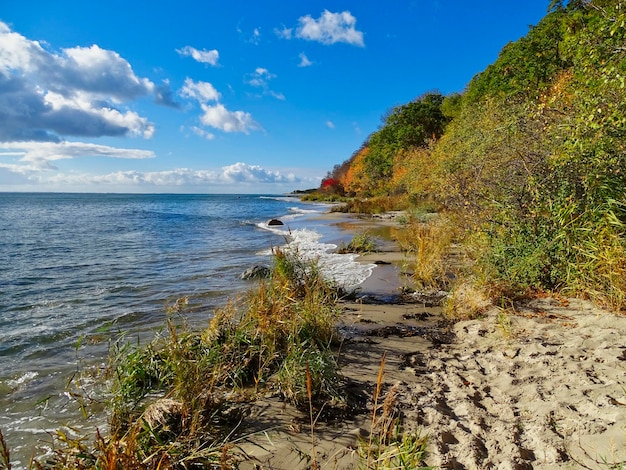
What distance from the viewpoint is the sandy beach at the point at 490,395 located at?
296 cm

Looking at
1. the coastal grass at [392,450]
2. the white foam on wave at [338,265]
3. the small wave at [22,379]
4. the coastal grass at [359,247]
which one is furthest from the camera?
the coastal grass at [359,247]

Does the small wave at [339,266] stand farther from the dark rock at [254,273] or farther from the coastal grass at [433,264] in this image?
the coastal grass at [433,264]

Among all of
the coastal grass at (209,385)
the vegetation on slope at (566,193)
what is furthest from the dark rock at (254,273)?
the vegetation on slope at (566,193)

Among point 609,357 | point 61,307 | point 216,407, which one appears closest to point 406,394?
point 216,407

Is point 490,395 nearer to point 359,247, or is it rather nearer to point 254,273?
point 254,273

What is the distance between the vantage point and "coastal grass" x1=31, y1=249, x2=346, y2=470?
8.96ft

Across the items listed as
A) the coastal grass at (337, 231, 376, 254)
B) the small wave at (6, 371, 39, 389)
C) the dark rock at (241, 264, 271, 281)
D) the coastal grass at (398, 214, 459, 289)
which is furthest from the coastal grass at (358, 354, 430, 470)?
the coastal grass at (337, 231, 376, 254)

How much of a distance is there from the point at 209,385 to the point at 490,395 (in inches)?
112

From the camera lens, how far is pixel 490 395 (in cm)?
383

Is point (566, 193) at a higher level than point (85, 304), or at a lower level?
higher

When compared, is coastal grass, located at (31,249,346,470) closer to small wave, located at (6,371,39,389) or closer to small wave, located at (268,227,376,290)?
small wave, located at (6,371,39,389)

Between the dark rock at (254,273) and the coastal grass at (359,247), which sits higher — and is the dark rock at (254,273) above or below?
below

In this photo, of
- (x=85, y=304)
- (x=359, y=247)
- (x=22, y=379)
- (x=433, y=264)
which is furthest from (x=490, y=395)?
(x=359, y=247)

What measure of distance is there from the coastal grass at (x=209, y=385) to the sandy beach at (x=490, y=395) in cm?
29
